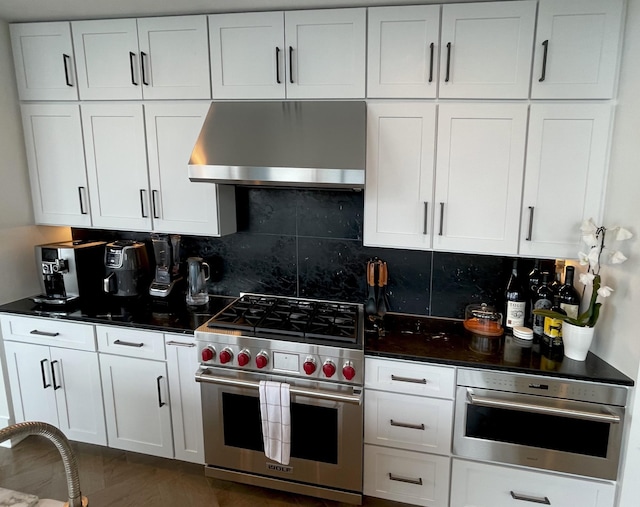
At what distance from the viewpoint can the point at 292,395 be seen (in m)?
2.10

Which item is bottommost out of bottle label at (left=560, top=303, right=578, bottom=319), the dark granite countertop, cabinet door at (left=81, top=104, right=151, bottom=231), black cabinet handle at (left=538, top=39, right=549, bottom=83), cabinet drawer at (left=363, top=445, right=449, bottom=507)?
cabinet drawer at (left=363, top=445, right=449, bottom=507)

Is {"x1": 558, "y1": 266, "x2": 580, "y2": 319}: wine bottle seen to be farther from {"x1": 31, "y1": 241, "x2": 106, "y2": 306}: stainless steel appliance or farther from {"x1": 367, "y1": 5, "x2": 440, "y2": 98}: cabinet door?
{"x1": 31, "y1": 241, "x2": 106, "y2": 306}: stainless steel appliance

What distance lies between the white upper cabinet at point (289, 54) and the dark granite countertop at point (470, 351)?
127 cm

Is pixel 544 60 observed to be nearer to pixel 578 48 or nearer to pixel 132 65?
pixel 578 48

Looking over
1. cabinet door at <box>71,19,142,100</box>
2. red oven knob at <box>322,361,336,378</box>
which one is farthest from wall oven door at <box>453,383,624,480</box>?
cabinet door at <box>71,19,142,100</box>

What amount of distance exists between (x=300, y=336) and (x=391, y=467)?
815mm

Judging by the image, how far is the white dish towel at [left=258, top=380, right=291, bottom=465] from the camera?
2.08 meters

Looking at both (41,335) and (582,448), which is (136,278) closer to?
(41,335)

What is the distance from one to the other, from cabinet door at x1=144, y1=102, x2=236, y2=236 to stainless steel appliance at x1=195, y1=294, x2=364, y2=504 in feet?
1.91

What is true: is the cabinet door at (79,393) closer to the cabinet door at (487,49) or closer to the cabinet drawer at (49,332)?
the cabinet drawer at (49,332)

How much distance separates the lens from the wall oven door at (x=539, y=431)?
1822 millimetres

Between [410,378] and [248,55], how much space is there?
1.84m

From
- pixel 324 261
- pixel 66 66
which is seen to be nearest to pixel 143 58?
pixel 66 66

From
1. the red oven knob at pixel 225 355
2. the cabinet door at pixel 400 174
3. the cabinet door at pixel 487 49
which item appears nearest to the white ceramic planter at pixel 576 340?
the cabinet door at pixel 400 174
